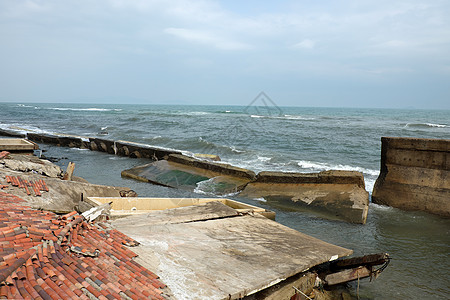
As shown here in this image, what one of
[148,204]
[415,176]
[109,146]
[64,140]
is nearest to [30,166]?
[148,204]

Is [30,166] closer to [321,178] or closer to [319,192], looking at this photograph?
[319,192]

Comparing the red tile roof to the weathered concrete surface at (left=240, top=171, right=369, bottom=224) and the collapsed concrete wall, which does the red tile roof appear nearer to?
the weathered concrete surface at (left=240, top=171, right=369, bottom=224)

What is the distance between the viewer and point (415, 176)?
443 inches

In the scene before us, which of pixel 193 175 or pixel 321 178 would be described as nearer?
pixel 321 178

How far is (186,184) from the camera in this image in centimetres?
1454

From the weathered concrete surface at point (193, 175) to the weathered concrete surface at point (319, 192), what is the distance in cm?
83

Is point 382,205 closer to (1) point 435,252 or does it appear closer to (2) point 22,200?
(1) point 435,252

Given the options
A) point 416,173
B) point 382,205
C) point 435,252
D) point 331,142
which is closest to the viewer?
point 435,252

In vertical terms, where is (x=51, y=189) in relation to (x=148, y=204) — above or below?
above

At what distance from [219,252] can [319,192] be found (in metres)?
7.03

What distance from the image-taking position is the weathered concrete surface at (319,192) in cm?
1089

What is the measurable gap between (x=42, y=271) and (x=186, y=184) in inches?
419

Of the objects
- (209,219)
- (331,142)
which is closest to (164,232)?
(209,219)


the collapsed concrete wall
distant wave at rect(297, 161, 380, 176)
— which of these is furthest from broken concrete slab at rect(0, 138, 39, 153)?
distant wave at rect(297, 161, 380, 176)
